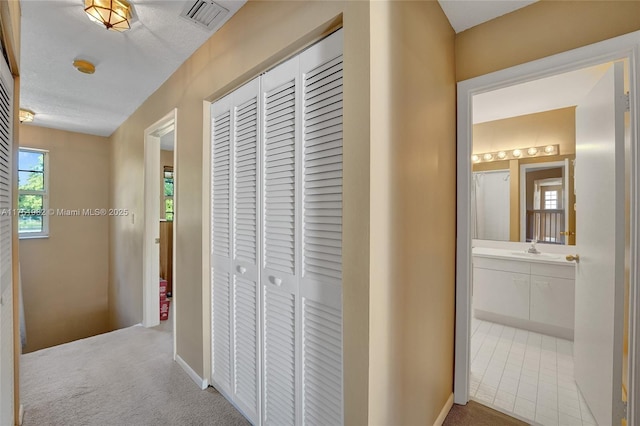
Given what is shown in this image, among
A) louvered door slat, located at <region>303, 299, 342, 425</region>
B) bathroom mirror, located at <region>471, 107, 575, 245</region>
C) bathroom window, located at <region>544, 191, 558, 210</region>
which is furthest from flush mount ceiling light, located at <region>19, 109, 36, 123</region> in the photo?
bathroom window, located at <region>544, 191, 558, 210</region>

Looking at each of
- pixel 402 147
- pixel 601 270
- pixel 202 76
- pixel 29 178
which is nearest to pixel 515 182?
pixel 601 270

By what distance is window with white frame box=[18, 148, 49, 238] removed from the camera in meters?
3.74

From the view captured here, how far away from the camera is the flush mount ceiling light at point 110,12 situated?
146cm

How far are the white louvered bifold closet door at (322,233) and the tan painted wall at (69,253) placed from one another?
173 inches

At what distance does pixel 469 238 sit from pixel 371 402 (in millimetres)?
1220

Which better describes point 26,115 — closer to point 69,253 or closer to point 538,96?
point 69,253

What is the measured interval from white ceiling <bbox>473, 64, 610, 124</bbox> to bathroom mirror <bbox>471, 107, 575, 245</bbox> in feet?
0.66

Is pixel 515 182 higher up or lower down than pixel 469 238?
higher up

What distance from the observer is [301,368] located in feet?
4.34

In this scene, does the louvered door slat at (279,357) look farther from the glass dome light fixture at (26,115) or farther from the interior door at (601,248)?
the glass dome light fixture at (26,115)

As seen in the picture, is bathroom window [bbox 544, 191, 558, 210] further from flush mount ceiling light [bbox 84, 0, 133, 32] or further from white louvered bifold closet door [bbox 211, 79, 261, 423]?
flush mount ceiling light [bbox 84, 0, 133, 32]

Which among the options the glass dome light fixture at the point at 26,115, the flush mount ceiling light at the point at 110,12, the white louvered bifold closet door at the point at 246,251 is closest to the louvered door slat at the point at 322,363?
the white louvered bifold closet door at the point at 246,251

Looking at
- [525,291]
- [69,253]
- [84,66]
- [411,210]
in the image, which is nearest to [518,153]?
[525,291]

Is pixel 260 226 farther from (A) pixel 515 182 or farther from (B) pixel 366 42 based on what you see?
(A) pixel 515 182
